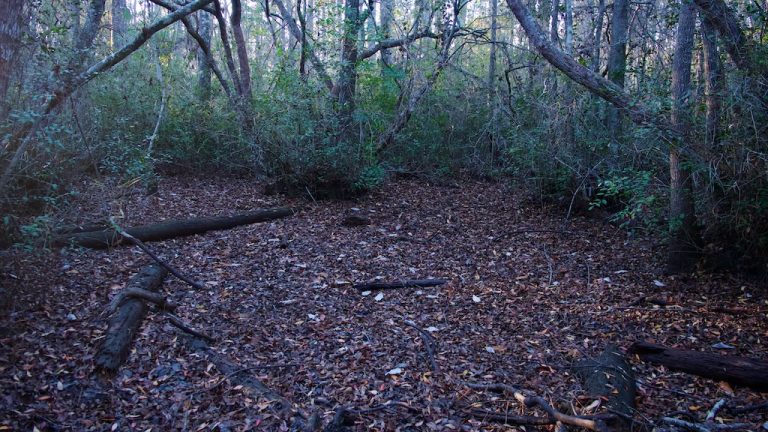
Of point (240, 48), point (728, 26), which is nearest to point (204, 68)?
point (240, 48)

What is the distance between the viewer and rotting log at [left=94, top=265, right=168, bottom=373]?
3.97m

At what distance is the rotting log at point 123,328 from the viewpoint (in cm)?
397

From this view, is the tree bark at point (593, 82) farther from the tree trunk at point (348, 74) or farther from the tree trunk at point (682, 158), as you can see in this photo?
the tree trunk at point (348, 74)

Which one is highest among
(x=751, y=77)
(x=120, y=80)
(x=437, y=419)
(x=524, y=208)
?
(x=120, y=80)

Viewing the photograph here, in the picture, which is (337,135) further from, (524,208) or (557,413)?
(557,413)

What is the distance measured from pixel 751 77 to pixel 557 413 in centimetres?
330

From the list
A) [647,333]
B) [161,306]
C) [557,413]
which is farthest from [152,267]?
[647,333]

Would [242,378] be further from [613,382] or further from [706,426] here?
[706,426]

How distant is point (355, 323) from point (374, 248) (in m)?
1.91

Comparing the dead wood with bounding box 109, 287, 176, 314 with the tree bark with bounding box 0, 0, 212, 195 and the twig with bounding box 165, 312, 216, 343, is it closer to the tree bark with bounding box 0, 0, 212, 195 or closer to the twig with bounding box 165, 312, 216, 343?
the twig with bounding box 165, 312, 216, 343

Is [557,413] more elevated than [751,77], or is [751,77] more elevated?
[751,77]

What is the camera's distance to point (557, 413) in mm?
3494

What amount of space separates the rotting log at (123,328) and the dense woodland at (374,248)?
0.02 metres

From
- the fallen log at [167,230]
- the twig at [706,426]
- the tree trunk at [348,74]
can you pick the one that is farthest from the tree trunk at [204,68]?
the twig at [706,426]
